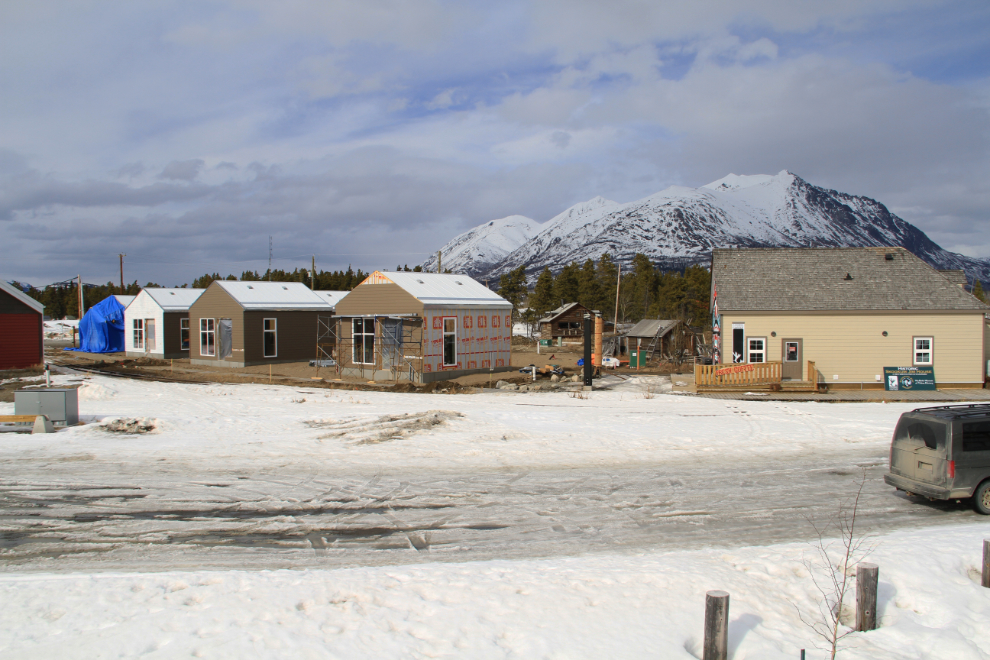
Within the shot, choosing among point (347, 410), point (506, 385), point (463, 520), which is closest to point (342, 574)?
point (463, 520)

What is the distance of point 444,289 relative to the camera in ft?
106

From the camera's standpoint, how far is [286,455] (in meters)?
14.1

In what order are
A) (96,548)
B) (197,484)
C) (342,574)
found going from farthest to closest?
(197,484)
(96,548)
(342,574)

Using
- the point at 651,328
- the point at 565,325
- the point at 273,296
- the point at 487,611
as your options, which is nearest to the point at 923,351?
the point at 651,328

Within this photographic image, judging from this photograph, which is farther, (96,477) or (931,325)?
(931,325)

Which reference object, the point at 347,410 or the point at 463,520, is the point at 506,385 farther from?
the point at 463,520

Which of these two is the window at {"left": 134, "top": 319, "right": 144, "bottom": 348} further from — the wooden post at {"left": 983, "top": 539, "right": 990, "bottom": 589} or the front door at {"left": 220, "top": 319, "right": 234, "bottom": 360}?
the wooden post at {"left": 983, "top": 539, "right": 990, "bottom": 589}

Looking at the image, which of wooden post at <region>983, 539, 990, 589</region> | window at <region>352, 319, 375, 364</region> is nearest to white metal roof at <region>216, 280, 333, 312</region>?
window at <region>352, 319, 375, 364</region>

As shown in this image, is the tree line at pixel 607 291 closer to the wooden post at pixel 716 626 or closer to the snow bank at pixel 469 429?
the snow bank at pixel 469 429

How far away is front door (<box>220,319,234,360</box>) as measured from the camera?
3681 cm

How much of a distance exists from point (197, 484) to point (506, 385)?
1722 centimetres

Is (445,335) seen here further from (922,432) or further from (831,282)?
(922,432)

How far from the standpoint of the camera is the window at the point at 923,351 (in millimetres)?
27734

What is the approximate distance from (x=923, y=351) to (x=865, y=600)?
25.9 meters
